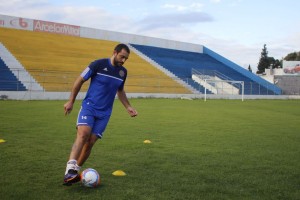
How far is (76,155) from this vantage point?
4863 millimetres

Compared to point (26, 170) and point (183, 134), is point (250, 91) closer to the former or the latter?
point (183, 134)

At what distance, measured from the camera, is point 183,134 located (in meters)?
10.3

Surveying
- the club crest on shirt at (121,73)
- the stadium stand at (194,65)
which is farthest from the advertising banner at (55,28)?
the club crest on shirt at (121,73)

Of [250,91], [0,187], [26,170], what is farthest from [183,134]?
[250,91]

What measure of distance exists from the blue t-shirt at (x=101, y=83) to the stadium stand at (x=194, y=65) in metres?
37.3

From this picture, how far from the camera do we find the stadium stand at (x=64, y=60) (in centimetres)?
3172

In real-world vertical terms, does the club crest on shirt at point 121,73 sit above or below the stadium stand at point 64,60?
below

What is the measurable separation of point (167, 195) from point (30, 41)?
1394 inches

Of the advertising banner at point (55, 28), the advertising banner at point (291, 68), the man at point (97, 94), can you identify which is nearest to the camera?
the man at point (97, 94)

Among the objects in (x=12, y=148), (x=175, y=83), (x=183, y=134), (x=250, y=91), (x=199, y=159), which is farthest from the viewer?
(x=250, y=91)

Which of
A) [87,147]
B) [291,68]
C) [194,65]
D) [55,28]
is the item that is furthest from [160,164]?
[291,68]

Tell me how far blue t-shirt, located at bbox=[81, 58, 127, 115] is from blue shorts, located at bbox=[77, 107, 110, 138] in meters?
0.07

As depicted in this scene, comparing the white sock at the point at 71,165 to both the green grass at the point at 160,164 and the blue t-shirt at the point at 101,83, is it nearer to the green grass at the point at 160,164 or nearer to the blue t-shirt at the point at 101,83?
the green grass at the point at 160,164

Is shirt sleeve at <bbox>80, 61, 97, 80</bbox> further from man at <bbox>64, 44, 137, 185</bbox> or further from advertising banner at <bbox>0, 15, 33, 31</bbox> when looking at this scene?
advertising banner at <bbox>0, 15, 33, 31</bbox>
